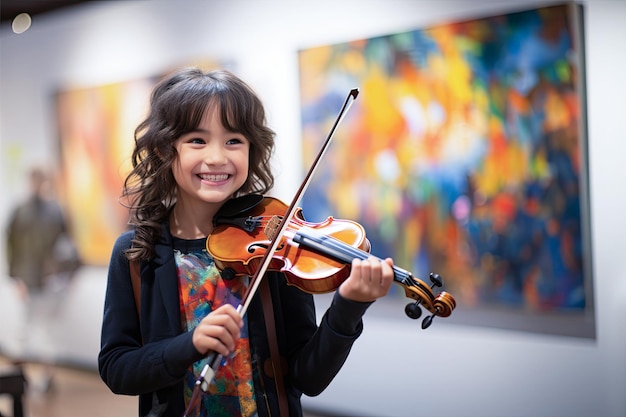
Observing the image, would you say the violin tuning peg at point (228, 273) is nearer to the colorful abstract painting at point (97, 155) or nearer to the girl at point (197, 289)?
the girl at point (197, 289)

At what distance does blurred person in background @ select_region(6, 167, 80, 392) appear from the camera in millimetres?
6273

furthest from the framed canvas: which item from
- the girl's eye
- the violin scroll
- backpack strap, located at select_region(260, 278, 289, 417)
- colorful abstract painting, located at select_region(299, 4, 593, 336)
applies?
the violin scroll

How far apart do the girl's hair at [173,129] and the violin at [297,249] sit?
13cm

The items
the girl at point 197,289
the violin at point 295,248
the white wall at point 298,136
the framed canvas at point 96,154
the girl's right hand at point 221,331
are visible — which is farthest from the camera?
the framed canvas at point 96,154

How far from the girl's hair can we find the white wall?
81.1 inches

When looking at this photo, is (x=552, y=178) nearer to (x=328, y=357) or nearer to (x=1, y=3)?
(x=328, y=357)

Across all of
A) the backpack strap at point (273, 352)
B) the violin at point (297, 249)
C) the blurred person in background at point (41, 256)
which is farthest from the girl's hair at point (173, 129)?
the blurred person in background at point (41, 256)

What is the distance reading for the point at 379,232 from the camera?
4.29m

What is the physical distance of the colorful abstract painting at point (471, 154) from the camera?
3500 millimetres

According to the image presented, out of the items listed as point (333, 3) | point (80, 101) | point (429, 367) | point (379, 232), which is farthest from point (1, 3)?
point (429, 367)

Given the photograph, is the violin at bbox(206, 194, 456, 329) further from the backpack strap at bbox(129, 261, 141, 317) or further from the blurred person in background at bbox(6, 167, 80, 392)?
the blurred person in background at bbox(6, 167, 80, 392)

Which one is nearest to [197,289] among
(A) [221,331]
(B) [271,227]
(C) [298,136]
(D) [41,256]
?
(B) [271,227]

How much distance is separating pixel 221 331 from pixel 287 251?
30 centimetres

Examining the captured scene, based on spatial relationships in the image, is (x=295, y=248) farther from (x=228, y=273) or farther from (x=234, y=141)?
(x=234, y=141)
